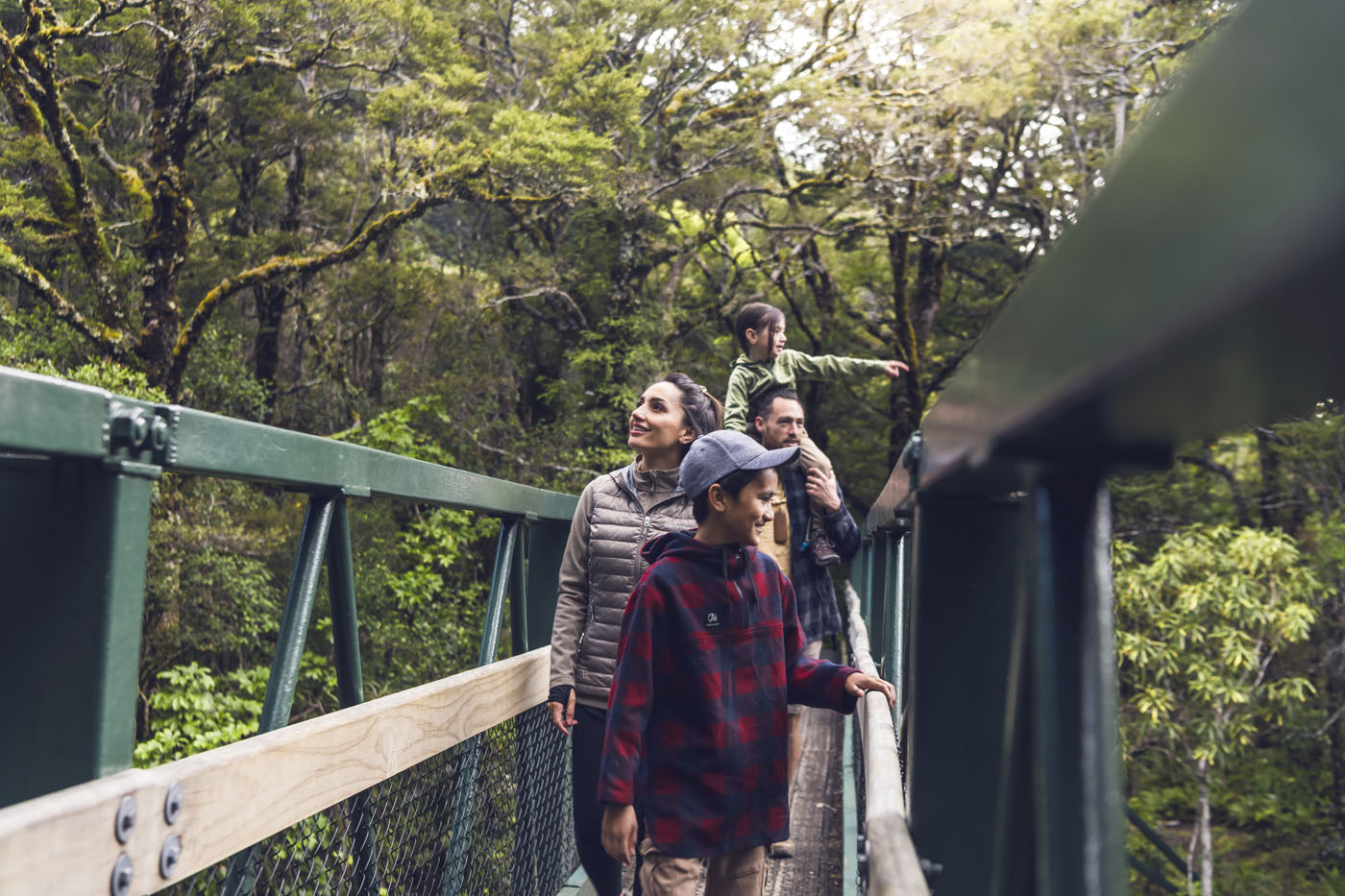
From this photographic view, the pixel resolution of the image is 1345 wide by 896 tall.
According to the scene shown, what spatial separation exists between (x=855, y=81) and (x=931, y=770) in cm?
1556

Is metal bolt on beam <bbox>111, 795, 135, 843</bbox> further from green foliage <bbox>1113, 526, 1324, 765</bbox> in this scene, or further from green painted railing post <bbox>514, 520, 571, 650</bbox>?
green foliage <bbox>1113, 526, 1324, 765</bbox>

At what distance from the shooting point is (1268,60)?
282 mm

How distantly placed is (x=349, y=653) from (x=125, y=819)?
109cm

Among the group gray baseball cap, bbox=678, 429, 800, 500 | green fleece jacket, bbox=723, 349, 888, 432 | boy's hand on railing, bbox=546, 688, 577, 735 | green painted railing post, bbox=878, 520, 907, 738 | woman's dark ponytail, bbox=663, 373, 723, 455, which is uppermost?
green fleece jacket, bbox=723, 349, 888, 432

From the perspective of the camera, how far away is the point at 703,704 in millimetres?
2068

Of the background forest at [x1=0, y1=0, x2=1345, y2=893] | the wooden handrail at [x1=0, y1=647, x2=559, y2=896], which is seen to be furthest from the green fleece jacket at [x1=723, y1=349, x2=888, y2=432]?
the background forest at [x1=0, y1=0, x2=1345, y2=893]

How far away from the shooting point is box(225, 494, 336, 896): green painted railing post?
5.50 ft

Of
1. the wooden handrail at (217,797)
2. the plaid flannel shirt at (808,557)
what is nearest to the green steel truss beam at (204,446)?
the wooden handrail at (217,797)

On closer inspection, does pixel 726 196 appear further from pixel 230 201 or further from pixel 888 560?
pixel 888 560

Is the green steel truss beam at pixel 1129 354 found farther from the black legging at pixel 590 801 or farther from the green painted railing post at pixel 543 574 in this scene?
the green painted railing post at pixel 543 574

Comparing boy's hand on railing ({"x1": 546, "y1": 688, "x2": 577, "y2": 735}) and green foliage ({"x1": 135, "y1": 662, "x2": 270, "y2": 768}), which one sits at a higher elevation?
boy's hand on railing ({"x1": 546, "y1": 688, "x2": 577, "y2": 735})

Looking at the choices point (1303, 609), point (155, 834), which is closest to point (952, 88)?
point (1303, 609)

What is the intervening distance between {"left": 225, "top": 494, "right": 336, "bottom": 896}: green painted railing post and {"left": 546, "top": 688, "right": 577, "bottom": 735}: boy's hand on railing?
932 mm

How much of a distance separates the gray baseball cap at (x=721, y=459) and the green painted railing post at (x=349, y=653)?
682mm
